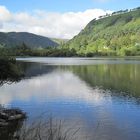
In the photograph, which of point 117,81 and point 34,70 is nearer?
point 117,81

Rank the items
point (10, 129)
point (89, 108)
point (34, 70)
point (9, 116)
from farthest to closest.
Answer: point (34, 70) < point (89, 108) < point (9, 116) < point (10, 129)

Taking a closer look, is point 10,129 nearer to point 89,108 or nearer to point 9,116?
point 9,116

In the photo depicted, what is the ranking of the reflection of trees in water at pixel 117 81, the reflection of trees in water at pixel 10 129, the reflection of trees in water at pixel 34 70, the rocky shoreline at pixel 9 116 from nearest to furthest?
the reflection of trees in water at pixel 10 129, the rocky shoreline at pixel 9 116, the reflection of trees in water at pixel 117 81, the reflection of trees in water at pixel 34 70

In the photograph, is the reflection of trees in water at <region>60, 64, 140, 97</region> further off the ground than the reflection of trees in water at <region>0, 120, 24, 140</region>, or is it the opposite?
the reflection of trees in water at <region>0, 120, 24, 140</region>

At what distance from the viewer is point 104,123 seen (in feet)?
120

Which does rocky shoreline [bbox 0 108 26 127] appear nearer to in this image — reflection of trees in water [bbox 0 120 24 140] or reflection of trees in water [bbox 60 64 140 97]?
reflection of trees in water [bbox 0 120 24 140]

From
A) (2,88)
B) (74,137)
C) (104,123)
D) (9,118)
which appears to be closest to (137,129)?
(104,123)

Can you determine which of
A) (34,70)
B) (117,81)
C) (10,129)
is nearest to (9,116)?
(10,129)

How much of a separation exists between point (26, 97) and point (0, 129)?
2448 cm

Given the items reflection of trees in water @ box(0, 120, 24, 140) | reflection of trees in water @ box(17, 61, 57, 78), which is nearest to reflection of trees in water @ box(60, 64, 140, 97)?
reflection of trees in water @ box(17, 61, 57, 78)

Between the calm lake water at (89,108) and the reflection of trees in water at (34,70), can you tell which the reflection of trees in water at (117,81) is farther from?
the reflection of trees in water at (34,70)

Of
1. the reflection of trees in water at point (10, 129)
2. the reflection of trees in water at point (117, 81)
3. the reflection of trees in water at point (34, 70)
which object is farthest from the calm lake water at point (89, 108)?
the reflection of trees in water at point (34, 70)

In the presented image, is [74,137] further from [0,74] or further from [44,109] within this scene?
[0,74]

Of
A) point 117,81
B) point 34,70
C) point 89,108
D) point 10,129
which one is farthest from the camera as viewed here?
point 34,70
